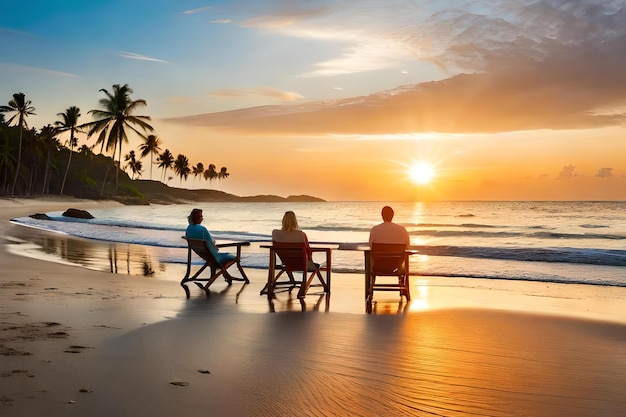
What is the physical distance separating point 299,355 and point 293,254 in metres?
4.47

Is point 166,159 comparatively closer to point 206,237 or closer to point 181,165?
point 181,165

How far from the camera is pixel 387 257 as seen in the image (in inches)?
376

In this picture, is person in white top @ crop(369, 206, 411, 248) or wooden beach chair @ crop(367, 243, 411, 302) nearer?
wooden beach chair @ crop(367, 243, 411, 302)

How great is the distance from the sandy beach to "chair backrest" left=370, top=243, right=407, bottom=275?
22.3 inches

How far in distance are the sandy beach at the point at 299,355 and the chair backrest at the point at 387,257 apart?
57cm

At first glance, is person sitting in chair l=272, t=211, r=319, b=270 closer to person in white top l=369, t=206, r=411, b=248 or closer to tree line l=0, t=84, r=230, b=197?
person in white top l=369, t=206, r=411, b=248

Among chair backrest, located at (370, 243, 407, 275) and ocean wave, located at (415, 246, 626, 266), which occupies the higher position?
chair backrest, located at (370, 243, 407, 275)

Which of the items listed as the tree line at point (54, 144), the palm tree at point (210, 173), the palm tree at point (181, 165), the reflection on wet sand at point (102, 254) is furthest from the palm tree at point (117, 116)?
the palm tree at point (210, 173)

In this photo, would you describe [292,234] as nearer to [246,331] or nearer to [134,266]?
[246,331]

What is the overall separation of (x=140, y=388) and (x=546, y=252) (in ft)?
66.1

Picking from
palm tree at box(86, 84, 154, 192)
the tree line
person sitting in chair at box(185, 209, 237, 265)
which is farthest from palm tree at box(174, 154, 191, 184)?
person sitting in chair at box(185, 209, 237, 265)

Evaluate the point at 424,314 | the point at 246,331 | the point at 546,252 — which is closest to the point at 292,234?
the point at 424,314

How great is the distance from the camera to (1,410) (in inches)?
146

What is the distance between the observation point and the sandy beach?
163 inches
